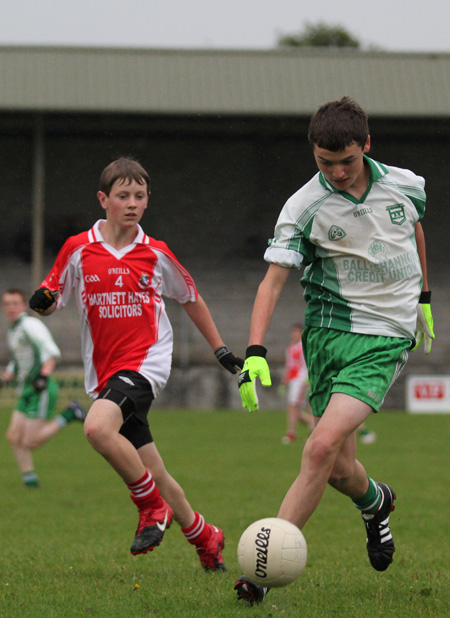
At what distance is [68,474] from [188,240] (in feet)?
49.9

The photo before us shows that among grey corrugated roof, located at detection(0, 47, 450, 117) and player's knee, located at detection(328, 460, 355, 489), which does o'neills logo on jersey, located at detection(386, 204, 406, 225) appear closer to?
player's knee, located at detection(328, 460, 355, 489)

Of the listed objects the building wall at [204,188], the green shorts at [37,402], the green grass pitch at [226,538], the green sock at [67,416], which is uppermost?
the building wall at [204,188]

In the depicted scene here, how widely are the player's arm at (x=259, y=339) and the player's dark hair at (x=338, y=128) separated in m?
0.62

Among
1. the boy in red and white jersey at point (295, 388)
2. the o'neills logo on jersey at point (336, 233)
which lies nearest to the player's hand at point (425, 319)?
the o'neills logo on jersey at point (336, 233)

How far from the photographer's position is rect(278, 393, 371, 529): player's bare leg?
415 centimetres

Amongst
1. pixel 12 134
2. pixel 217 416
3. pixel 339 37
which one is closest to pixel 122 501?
pixel 217 416

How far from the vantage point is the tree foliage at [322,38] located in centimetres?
5462

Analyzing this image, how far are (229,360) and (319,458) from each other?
1.15m

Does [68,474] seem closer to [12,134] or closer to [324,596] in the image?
[324,596]

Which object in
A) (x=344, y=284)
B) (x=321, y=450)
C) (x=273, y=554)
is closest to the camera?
(x=273, y=554)

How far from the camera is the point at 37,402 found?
1061 centimetres

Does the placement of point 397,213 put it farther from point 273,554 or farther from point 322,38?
point 322,38

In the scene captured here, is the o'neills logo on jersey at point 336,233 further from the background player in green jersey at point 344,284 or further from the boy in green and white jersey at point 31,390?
the boy in green and white jersey at point 31,390

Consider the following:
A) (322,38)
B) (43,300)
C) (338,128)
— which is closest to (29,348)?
(43,300)
